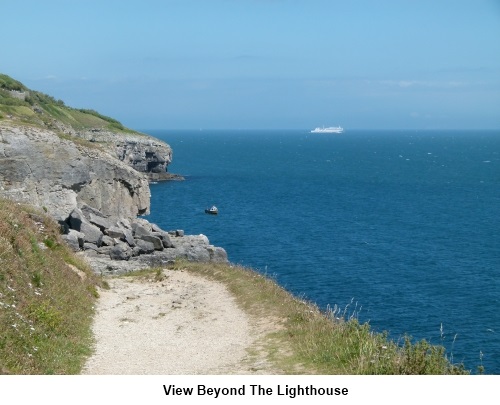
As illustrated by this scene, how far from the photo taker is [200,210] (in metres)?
92.8

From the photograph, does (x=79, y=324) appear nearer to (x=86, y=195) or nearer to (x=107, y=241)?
(x=107, y=241)

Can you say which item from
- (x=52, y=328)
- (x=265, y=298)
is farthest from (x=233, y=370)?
(x=265, y=298)

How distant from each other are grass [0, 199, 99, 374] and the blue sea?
36.3 ft

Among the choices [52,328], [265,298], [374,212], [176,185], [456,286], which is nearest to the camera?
[52,328]

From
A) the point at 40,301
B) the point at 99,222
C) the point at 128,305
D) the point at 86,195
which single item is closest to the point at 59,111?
the point at 86,195

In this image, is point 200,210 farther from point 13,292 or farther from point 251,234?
point 13,292

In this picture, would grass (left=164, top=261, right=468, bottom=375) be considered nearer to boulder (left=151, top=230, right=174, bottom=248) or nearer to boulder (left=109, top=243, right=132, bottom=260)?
boulder (left=109, top=243, right=132, bottom=260)

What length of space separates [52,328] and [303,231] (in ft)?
190

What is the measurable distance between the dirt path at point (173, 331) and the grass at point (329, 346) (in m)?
0.73

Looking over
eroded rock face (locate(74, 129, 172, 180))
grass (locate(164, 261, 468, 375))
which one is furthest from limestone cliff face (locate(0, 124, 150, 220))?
eroded rock face (locate(74, 129, 172, 180))

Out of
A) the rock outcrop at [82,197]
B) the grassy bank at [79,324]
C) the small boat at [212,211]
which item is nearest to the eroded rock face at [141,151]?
the small boat at [212,211]

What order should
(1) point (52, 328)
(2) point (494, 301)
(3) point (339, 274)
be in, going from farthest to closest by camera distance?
(3) point (339, 274) < (2) point (494, 301) < (1) point (52, 328)

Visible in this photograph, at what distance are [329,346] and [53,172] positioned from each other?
3106 cm

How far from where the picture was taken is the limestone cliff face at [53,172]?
133ft
